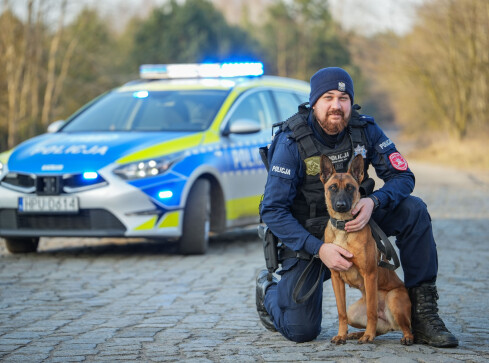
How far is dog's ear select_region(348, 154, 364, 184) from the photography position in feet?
15.7

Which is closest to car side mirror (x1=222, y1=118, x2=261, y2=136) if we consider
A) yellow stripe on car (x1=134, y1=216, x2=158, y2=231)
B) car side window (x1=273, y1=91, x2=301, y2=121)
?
car side window (x1=273, y1=91, x2=301, y2=121)

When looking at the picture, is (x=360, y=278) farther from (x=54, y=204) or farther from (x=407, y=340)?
(x=54, y=204)

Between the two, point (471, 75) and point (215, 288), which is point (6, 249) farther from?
point (471, 75)

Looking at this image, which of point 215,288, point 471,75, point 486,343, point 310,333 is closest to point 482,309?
point 486,343

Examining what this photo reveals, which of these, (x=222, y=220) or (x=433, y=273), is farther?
(x=222, y=220)

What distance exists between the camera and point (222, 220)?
31.0ft

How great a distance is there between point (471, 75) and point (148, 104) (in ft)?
86.7

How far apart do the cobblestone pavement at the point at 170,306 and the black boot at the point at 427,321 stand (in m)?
0.05

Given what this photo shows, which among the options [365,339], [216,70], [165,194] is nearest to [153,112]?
[216,70]

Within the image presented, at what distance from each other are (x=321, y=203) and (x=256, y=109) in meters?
5.14

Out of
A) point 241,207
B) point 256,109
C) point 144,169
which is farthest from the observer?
point 256,109

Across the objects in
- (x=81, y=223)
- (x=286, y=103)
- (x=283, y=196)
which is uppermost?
(x=286, y=103)

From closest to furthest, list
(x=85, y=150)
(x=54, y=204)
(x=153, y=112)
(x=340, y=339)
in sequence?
1. (x=340, y=339)
2. (x=54, y=204)
3. (x=85, y=150)
4. (x=153, y=112)

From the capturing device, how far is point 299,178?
5184mm
